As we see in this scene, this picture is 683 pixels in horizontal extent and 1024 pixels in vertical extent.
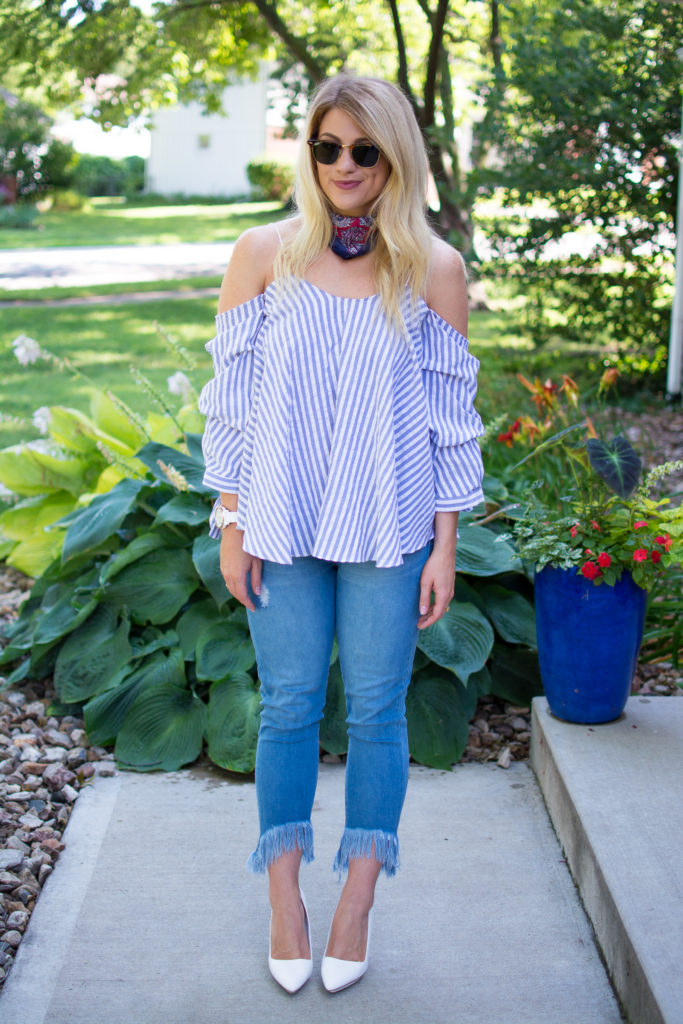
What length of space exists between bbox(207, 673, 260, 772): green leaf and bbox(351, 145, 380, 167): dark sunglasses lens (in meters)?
1.64

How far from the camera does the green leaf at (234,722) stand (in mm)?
2867

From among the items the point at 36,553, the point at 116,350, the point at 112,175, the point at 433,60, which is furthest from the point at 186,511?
the point at 112,175

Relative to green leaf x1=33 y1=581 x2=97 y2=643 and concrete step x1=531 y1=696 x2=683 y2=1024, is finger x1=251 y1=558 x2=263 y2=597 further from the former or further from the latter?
green leaf x1=33 y1=581 x2=97 y2=643

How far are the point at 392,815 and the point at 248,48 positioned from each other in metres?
9.89

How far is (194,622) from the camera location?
3.23m

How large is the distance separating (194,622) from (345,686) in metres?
1.35

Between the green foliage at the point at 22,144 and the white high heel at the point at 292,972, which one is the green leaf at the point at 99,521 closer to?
the white high heel at the point at 292,972

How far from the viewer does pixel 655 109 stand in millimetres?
6691

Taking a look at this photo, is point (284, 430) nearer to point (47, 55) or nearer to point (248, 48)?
point (47, 55)

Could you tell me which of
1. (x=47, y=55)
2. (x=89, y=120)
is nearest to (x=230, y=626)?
(x=47, y=55)

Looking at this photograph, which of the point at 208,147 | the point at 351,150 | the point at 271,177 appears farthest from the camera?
the point at 208,147

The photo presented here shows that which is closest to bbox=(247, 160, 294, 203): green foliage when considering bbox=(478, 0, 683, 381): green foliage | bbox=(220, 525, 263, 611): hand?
bbox=(478, 0, 683, 381): green foliage

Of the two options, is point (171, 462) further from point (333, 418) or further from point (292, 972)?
point (292, 972)

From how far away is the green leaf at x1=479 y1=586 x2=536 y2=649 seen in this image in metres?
3.17
